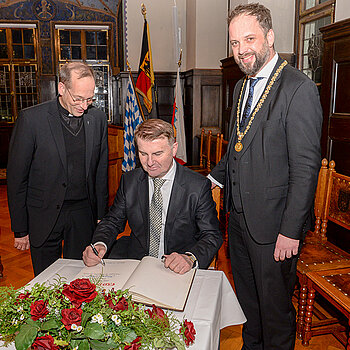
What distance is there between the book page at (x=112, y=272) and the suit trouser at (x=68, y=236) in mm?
720

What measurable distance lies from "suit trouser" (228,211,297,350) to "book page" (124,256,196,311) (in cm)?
55

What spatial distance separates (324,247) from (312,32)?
2774 mm

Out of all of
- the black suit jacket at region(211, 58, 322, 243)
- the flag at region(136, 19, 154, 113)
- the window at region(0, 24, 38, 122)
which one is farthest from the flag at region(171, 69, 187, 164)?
the window at region(0, 24, 38, 122)

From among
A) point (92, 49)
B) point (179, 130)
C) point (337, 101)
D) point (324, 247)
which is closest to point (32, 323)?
point (324, 247)

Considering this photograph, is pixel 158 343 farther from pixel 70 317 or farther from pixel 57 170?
pixel 57 170

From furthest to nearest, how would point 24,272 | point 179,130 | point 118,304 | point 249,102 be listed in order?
point 179,130 → point 24,272 → point 249,102 → point 118,304

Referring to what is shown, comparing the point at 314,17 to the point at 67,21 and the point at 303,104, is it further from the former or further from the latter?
the point at 67,21

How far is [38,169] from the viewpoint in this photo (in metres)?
2.26

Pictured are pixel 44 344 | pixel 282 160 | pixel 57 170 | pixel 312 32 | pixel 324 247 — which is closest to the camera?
pixel 44 344

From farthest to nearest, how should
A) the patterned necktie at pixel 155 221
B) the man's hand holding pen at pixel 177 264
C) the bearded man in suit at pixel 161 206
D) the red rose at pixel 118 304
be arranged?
the patterned necktie at pixel 155 221, the bearded man in suit at pixel 161 206, the man's hand holding pen at pixel 177 264, the red rose at pixel 118 304

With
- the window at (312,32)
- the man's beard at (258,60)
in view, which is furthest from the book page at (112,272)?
the window at (312,32)

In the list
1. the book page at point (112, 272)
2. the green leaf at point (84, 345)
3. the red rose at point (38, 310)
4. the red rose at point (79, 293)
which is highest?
the red rose at point (79, 293)

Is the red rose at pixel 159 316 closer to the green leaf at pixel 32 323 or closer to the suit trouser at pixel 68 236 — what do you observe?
the green leaf at pixel 32 323

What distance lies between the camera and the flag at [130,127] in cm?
548
